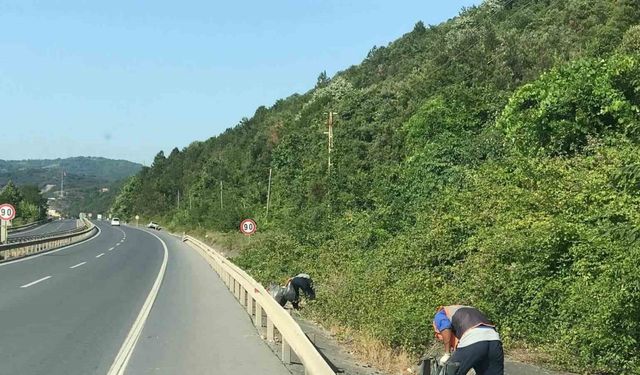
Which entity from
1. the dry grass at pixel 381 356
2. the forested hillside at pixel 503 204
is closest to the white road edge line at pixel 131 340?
the dry grass at pixel 381 356

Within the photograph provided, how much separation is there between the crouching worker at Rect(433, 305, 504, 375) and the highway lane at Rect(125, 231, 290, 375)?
3.08 m

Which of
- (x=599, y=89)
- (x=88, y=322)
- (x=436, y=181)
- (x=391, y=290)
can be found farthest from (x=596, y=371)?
(x=436, y=181)

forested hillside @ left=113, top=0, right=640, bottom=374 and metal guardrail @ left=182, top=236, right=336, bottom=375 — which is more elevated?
forested hillside @ left=113, top=0, right=640, bottom=374

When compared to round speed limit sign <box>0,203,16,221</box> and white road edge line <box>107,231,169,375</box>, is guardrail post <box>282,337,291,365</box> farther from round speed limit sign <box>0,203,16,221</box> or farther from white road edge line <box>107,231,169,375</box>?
round speed limit sign <box>0,203,16,221</box>

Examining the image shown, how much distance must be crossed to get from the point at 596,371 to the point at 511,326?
5.92ft

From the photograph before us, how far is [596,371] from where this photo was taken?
9227 millimetres

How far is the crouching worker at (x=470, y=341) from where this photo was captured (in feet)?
18.9

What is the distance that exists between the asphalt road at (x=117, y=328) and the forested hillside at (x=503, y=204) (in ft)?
7.96

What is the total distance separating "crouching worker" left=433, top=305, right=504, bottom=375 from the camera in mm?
5773

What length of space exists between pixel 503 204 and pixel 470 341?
855cm

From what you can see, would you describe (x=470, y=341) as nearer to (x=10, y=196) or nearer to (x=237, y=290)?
(x=237, y=290)

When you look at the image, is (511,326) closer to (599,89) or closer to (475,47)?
(599,89)

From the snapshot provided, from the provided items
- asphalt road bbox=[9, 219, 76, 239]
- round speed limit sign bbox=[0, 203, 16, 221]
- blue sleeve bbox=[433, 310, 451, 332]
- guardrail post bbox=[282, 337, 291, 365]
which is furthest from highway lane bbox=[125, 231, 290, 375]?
asphalt road bbox=[9, 219, 76, 239]

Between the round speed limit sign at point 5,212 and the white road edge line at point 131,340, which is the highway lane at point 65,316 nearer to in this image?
the white road edge line at point 131,340
